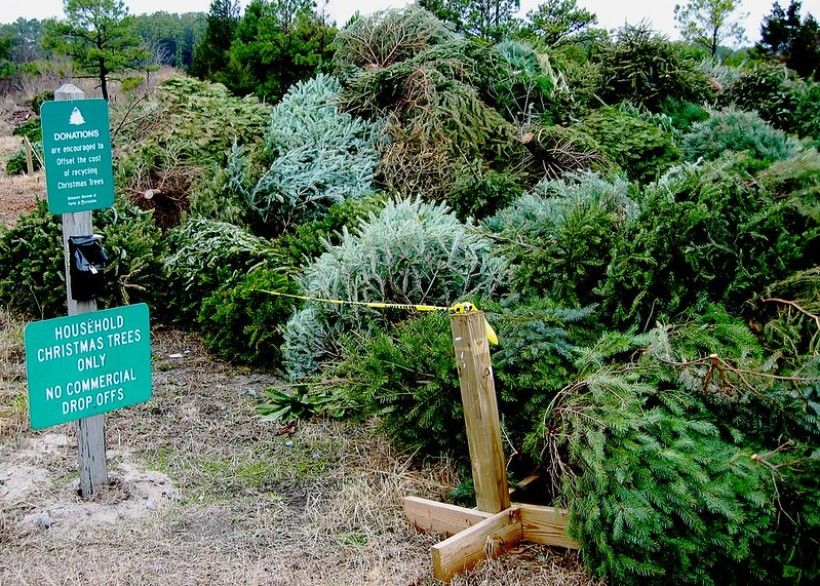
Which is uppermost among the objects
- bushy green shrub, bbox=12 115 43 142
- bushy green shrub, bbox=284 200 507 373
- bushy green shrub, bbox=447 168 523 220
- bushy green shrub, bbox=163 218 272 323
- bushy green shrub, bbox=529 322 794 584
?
bushy green shrub, bbox=12 115 43 142

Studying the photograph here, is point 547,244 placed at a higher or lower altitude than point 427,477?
higher

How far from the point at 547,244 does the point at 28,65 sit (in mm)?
33194

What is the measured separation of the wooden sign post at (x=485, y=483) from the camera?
12.3 ft

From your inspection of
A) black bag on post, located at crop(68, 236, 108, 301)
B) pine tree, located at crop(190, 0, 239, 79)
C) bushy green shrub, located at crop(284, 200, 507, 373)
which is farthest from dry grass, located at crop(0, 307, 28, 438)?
pine tree, located at crop(190, 0, 239, 79)

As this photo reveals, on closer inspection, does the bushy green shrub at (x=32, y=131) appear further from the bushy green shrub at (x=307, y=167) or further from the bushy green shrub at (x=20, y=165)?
the bushy green shrub at (x=307, y=167)

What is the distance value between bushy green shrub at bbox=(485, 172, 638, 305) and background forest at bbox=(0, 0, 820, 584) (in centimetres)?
2

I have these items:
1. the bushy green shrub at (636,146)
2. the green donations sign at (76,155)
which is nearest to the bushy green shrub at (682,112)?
the bushy green shrub at (636,146)

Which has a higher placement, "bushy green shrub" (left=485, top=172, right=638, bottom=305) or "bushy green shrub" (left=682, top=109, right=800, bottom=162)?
"bushy green shrub" (left=682, top=109, right=800, bottom=162)

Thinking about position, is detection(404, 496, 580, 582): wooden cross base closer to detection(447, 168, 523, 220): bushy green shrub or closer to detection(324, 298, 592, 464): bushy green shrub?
detection(324, 298, 592, 464): bushy green shrub

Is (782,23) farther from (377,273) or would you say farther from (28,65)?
(28,65)

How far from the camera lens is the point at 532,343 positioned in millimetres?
4246

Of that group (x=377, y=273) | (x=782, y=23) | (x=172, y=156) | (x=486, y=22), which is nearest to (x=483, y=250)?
(x=377, y=273)

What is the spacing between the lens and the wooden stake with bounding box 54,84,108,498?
420cm

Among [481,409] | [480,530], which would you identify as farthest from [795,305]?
[480,530]
